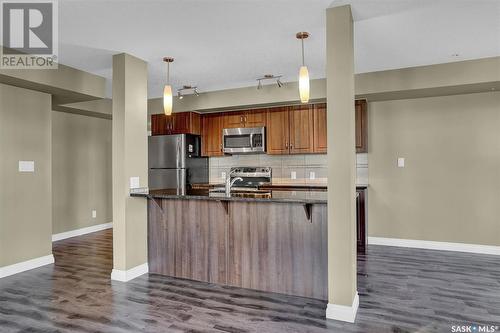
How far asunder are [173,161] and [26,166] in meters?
2.04

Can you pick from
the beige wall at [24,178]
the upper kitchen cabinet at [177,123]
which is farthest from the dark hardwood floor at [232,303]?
the upper kitchen cabinet at [177,123]

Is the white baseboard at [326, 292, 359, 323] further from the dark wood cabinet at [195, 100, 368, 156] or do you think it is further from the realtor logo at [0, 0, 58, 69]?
the realtor logo at [0, 0, 58, 69]

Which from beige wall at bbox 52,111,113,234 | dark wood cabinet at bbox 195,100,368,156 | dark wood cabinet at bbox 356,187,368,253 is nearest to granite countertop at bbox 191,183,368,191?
dark wood cabinet at bbox 356,187,368,253

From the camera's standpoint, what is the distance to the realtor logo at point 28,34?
2.52m

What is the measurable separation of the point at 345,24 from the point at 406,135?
2836 millimetres

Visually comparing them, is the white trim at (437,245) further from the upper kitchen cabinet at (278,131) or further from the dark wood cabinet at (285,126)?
the upper kitchen cabinet at (278,131)

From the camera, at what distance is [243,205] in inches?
125

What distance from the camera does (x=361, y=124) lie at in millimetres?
4730

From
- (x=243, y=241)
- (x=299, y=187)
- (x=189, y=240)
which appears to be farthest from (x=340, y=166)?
(x=299, y=187)

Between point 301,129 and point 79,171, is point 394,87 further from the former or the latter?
point 79,171

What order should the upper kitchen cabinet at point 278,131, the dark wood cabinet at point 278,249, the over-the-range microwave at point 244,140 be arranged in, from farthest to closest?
the over-the-range microwave at point 244,140 → the upper kitchen cabinet at point 278,131 → the dark wood cabinet at point 278,249

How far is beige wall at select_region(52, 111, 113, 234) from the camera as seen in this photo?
5.49 meters

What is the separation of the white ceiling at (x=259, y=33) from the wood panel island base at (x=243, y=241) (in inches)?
60.5

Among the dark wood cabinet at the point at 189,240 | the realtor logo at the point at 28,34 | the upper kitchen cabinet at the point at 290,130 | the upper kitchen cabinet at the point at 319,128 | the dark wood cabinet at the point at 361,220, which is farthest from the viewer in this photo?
the upper kitchen cabinet at the point at 290,130
